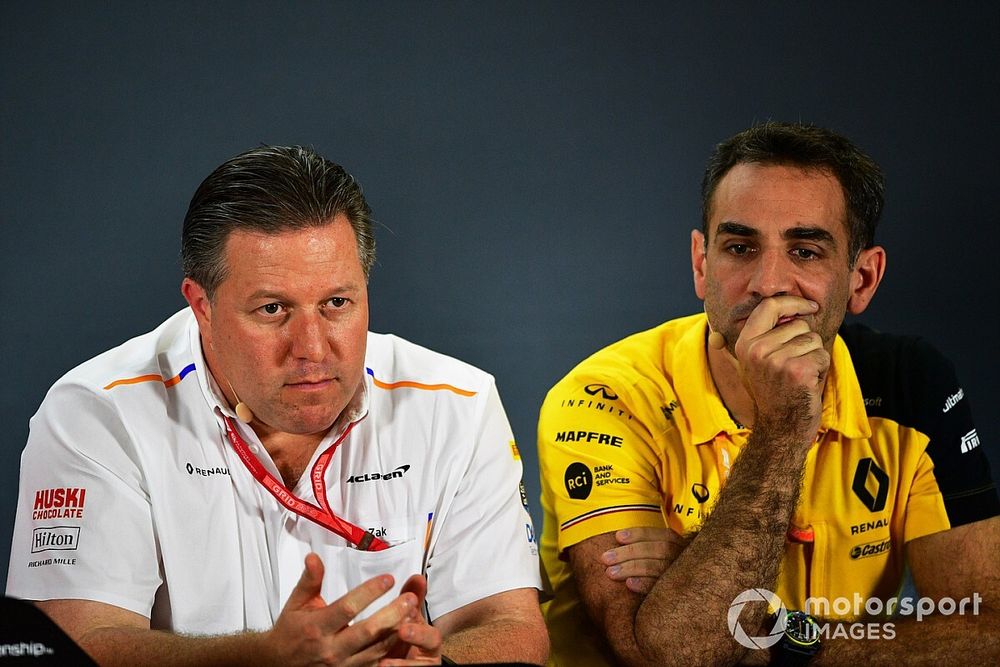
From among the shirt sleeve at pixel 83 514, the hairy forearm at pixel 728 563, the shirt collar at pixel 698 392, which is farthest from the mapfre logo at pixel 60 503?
the shirt collar at pixel 698 392

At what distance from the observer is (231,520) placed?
1.91 metres

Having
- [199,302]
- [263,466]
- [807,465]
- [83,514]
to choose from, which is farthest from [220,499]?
[807,465]

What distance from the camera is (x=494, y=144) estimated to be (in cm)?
272

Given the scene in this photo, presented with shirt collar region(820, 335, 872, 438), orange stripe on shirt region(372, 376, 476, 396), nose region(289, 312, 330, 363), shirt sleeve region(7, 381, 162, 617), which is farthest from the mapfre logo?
shirt collar region(820, 335, 872, 438)

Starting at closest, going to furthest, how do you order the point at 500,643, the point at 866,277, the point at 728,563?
the point at 500,643 → the point at 728,563 → the point at 866,277

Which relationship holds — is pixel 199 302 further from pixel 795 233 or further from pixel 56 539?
pixel 795 233

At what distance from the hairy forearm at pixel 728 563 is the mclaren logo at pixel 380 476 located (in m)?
0.48

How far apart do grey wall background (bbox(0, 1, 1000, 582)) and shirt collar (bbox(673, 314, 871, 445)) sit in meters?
0.59

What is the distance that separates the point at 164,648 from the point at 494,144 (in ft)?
4.88

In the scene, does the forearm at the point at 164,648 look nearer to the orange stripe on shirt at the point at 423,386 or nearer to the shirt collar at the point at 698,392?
the orange stripe on shirt at the point at 423,386

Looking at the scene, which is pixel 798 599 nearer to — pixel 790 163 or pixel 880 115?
pixel 790 163

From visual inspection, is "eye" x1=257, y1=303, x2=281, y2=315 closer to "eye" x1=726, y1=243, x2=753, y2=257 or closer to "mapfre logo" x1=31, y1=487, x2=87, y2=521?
"mapfre logo" x1=31, y1=487, x2=87, y2=521

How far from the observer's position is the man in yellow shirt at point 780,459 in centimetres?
196

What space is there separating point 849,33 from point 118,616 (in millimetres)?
2166
